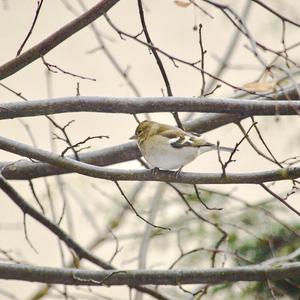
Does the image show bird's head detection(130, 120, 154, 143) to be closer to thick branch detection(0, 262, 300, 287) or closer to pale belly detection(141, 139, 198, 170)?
pale belly detection(141, 139, 198, 170)

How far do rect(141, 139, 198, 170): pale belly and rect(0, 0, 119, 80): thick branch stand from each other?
0.51m

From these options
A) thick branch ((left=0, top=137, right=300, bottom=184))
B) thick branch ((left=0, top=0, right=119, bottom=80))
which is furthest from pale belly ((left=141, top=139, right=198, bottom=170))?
thick branch ((left=0, top=0, right=119, bottom=80))

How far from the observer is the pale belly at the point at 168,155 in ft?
5.67

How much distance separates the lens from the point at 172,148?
1763 mm

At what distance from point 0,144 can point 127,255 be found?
5.29 ft

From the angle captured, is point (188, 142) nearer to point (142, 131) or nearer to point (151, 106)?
point (142, 131)

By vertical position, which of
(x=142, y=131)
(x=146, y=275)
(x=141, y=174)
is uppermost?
(x=142, y=131)

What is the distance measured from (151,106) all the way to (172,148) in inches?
16.8

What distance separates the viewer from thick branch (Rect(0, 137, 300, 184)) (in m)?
1.29

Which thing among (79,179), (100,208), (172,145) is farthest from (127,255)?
(172,145)

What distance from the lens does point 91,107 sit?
4.45ft

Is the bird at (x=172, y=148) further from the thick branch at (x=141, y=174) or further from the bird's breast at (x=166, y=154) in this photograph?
the thick branch at (x=141, y=174)

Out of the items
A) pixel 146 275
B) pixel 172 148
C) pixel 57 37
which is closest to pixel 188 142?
pixel 172 148

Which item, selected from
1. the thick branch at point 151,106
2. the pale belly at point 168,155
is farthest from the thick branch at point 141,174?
the pale belly at point 168,155
